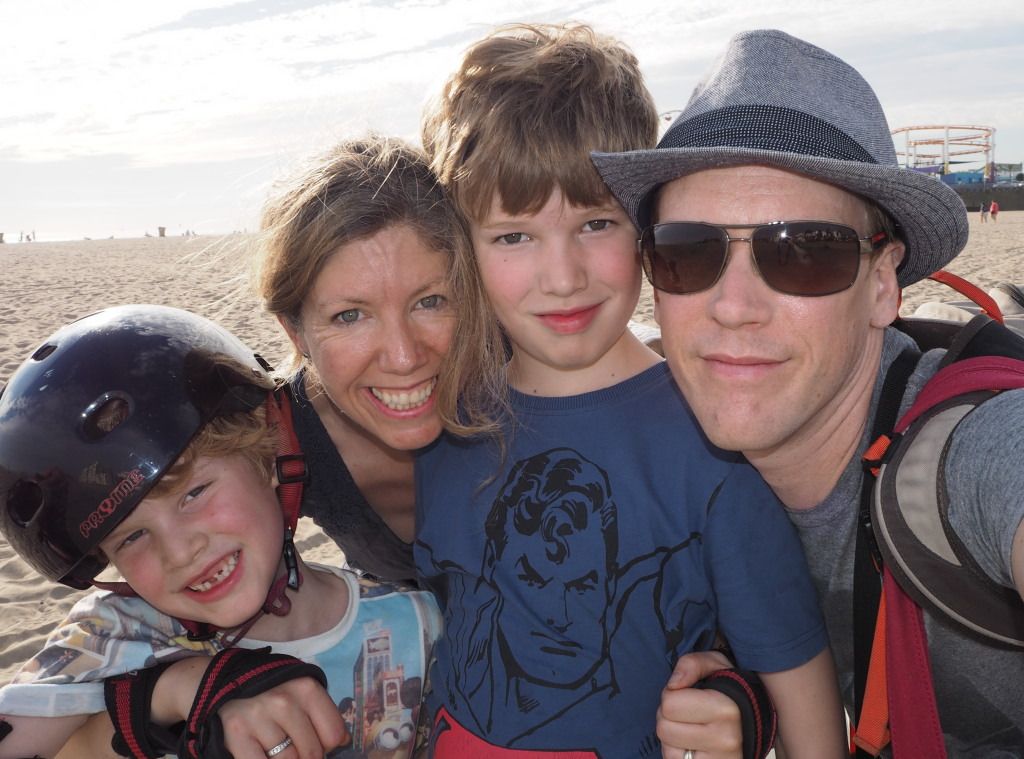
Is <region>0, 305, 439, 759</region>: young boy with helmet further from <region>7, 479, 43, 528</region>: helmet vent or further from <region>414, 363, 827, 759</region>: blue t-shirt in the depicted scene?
<region>414, 363, 827, 759</region>: blue t-shirt

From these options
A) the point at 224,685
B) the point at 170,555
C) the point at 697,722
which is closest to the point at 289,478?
the point at 170,555

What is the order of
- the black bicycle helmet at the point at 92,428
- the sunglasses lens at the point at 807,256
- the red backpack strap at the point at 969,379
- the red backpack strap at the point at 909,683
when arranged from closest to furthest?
the red backpack strap at the point at 969,379 < the red backpack strap at the point at 909,683 < the sunglasses lens at the point at 807,256 < the black bicycle helmet at the point at 92,428

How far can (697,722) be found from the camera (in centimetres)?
212

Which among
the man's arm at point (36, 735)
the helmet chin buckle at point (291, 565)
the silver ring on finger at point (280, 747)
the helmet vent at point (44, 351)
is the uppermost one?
the helmet vent at point (44, 351)

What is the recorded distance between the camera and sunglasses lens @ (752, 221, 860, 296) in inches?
79.5

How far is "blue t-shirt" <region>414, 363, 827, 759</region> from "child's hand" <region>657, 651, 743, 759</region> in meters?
0.14

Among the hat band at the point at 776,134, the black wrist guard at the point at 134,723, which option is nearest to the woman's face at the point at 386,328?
the hat band at the point at 776,134

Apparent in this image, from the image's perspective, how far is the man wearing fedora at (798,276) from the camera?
2.04 metres

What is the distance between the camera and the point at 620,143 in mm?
2508

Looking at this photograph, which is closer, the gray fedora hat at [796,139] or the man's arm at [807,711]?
the gray fedora hat at [796,139]

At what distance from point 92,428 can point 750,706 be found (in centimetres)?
210

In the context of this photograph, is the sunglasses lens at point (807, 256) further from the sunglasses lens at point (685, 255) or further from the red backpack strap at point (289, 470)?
the red backpack strap at point (289, 470)

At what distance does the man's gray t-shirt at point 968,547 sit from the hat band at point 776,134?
653 millimetres

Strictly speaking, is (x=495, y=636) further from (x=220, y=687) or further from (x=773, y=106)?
(x=773, y=106)
